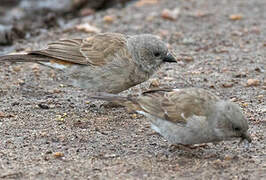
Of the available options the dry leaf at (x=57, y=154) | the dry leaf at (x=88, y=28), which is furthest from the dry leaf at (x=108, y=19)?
the dry leaf at (x=57, y=154)

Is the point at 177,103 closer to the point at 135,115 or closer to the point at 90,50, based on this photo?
the point at 135,115

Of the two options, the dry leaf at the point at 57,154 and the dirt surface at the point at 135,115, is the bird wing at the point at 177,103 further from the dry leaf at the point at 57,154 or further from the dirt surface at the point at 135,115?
the dry leaf at the point at 57,154

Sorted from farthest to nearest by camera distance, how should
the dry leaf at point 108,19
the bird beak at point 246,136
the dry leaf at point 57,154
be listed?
the dry leaf at point 108,19 → the dry leaf at point 57,154 → the bird beak at point 246,136

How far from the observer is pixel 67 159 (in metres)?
5.64

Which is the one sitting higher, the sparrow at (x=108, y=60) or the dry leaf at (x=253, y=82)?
the sparrow at (x=108, y=60)

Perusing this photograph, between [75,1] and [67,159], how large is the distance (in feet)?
24.7

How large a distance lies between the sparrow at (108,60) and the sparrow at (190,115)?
3.41 feet

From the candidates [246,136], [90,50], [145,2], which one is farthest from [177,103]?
[145,2]

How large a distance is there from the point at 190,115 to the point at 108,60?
74.8 inches

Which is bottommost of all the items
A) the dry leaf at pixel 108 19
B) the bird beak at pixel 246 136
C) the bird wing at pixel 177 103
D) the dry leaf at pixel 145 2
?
the bird beak at pixel 246 136

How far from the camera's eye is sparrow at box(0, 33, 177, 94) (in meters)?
7.17

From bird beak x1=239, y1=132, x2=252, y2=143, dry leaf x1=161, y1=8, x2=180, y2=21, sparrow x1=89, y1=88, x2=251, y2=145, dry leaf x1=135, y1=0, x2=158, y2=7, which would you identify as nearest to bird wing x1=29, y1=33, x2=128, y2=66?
sparrow x1=89, y1=88, x2=251, y2=145

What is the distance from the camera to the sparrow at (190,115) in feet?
18.1

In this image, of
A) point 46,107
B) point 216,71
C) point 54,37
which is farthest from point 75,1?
point 46,107
